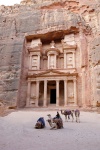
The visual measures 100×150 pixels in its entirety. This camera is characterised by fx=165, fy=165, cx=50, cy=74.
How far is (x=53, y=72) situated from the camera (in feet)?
83.8

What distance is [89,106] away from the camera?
70.9 feet

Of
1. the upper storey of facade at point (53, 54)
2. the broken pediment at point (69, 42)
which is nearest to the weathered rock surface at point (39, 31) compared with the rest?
the broken pediment at point (69, 42)

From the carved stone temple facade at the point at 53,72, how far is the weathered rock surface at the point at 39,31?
5.25ft

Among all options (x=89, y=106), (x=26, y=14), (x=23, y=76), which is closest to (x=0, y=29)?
(x=26, y=14)

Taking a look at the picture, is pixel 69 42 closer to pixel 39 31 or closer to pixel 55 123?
pixel 39 31

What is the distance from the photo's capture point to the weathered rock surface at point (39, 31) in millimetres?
22406

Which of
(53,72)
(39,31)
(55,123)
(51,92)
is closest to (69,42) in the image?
(39,31)

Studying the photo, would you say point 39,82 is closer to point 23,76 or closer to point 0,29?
point 23,76

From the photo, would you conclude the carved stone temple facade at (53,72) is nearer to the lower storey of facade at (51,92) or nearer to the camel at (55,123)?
the lower storey of facade at (51,92)

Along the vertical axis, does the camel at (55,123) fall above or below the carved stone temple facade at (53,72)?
below

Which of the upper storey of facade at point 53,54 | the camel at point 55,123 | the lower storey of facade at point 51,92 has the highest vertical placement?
the upper storey of facade at point 53,54

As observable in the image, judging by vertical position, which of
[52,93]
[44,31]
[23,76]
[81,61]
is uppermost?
[44,31]

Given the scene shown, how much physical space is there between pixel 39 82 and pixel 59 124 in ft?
56.8

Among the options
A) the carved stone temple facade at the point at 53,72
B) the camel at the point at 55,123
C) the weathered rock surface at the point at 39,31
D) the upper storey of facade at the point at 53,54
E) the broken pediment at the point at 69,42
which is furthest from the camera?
the upper storey of facade at the point at 53,54
